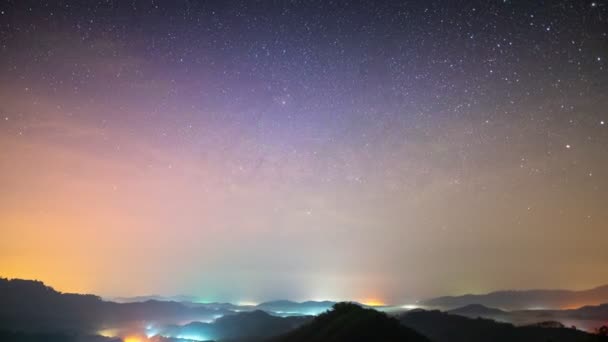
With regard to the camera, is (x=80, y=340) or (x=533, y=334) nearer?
(x=533, y=334)

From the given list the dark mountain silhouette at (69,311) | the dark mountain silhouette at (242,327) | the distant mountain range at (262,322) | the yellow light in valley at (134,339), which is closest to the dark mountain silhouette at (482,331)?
the distant mountain range at (262,322)

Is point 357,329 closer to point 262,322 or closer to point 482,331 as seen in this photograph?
point 482,331

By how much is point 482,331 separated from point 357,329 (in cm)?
2416

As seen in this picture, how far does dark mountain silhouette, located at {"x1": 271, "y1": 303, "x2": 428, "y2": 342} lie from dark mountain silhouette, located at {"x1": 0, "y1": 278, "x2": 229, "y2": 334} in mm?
101348

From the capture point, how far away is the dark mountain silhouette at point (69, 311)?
12512 centimetres

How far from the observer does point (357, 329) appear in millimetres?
34719

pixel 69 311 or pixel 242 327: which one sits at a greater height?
pixel 69 311

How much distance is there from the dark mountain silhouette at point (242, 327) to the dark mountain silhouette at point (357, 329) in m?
38.4

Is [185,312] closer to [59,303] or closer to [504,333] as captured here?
[59,303]

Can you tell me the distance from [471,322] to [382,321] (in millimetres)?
24576

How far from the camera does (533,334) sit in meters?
48.0

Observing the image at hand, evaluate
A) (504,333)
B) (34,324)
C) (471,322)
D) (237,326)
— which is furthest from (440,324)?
(34,324)

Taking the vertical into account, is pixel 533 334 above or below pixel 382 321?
below

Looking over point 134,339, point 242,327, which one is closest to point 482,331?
point 242,327
